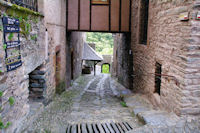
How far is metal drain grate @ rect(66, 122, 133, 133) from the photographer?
426cm

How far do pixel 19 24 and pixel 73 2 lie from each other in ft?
17.6

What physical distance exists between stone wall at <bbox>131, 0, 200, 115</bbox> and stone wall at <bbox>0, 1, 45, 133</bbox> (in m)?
3.03

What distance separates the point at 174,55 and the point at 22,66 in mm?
3104

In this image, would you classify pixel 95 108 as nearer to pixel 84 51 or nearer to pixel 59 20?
pixel 59 20

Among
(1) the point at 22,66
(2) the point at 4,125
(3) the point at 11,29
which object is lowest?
(2) the point at 4,125

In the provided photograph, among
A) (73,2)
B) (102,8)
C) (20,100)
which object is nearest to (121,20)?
(102,8)

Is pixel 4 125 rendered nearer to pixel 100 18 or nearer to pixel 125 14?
pixel 100 18

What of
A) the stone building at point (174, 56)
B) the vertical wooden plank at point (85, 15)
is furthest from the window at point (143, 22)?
the vertical wooden plank at point (85, 15)

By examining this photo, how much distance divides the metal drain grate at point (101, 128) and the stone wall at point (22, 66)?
3.44 feet

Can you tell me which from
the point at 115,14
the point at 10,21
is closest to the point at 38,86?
the point at 10,21

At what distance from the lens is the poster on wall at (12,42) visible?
9.95 ft

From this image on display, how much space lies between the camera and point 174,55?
14.5 feet

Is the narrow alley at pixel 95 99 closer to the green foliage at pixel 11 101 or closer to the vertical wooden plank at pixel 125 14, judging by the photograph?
the green foliage at pixel 11 101

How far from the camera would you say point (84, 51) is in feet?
55.2
